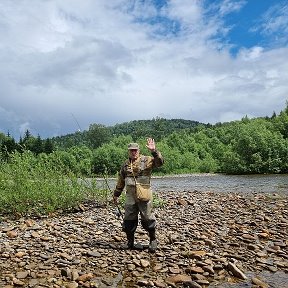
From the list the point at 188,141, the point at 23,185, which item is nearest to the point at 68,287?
the point at 23,185

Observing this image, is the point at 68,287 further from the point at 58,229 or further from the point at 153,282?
the point at 58,229

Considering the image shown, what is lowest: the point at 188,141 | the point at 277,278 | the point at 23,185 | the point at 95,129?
the point at 277,278

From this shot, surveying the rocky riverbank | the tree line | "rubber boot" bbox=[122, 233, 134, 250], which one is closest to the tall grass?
the rocky riverbank

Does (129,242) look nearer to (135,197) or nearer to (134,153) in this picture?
(135,197)

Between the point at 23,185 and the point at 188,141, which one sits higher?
the point at 188,141

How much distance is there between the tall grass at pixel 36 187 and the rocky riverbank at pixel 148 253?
0.93 m

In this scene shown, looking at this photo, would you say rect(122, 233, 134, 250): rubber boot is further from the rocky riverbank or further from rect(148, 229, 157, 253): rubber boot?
rect(148, 229, 157, 253): rubber boot

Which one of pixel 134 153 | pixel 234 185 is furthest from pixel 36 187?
pixel 234 185

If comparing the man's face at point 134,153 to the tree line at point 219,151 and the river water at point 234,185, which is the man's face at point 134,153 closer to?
the river water at point 234,185

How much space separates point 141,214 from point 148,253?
963 millimetres

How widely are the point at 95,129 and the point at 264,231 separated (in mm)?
150586

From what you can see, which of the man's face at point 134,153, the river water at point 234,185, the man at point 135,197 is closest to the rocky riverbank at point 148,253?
the man at point 135,197

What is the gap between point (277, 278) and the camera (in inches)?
340

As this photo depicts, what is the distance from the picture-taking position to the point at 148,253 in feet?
32.8
